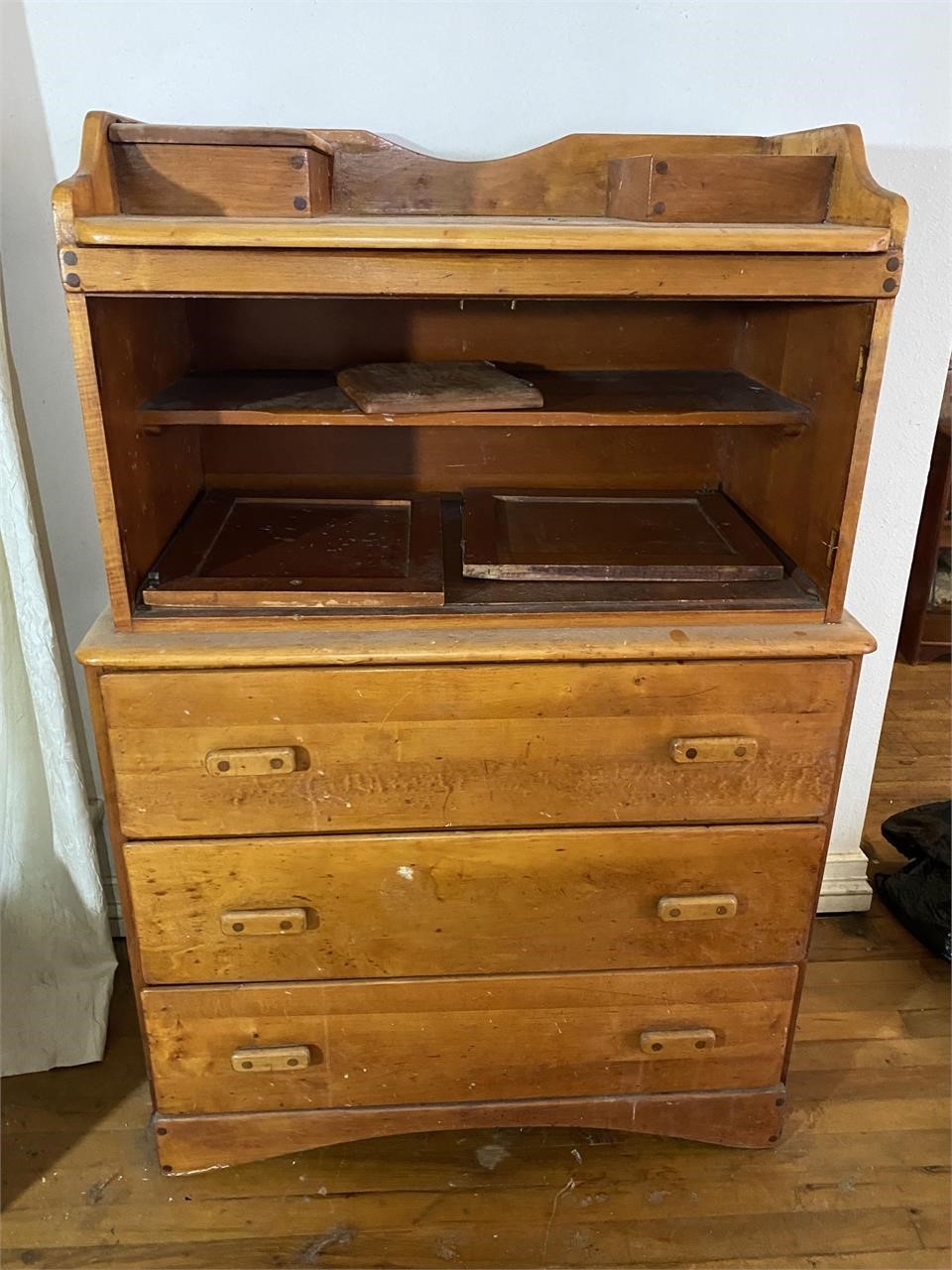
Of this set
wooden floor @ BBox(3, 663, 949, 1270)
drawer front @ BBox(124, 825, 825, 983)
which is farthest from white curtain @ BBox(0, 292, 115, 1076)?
drawer front @ BBox(124, 825, 825, 983)

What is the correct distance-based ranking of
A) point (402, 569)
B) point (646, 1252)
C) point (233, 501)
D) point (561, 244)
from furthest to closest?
point (233, 501) → point (646, 1252) → point (402, 569) → point (561, 244)

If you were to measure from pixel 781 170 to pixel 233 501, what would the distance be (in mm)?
976

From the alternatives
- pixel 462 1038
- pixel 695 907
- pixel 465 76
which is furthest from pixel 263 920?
pixel 465 76

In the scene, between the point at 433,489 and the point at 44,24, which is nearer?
the point at 44,24

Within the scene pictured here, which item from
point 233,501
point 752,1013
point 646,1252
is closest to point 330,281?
point 233,501

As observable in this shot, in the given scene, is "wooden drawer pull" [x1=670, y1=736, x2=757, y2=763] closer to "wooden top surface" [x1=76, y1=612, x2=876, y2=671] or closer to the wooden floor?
"wooden top surface" [x1=76, y1=612, x2=876, y2=671]

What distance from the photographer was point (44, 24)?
1.50 metres

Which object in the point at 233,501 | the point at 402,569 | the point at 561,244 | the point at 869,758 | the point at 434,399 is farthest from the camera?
the point at 869,758

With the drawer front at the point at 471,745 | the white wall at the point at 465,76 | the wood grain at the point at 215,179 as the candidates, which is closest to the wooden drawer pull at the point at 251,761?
the drawer front at the point at 471,745

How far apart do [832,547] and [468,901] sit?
28.5 inches

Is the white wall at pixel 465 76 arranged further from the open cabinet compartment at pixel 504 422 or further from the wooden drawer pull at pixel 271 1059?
the wooden drawer pull at pixel 271 1059

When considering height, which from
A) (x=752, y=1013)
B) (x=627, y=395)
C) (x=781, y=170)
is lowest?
(x=752, y=1013)

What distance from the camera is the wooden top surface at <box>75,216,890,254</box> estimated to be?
1.14 m

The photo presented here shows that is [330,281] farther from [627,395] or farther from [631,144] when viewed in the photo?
[631,144]
